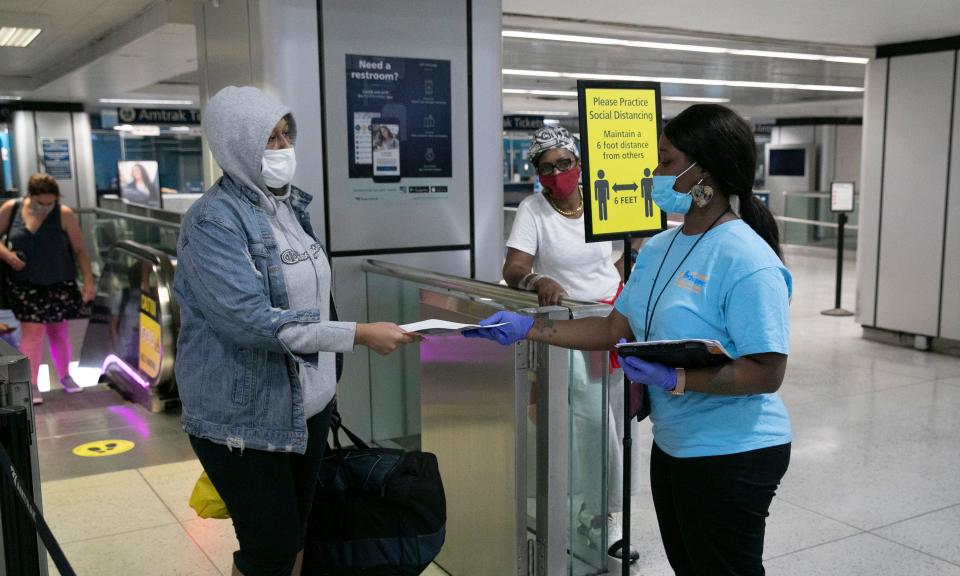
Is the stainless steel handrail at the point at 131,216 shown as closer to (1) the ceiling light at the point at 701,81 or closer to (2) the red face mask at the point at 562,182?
(1) the ceiling light at the point at 701,81

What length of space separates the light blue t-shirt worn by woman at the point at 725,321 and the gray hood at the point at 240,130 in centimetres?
109

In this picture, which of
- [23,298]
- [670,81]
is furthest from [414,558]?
[670,81]

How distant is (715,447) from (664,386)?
18cm

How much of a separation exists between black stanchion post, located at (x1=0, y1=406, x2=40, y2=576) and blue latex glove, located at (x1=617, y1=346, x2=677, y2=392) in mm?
1441

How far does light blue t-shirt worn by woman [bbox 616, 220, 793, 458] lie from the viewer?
77.0 inches

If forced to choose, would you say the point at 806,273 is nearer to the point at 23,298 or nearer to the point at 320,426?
the point at 23,298

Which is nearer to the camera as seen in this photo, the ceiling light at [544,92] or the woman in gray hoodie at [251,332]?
the woman in gray hoodie at [251,332]

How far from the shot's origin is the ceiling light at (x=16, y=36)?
8516mm

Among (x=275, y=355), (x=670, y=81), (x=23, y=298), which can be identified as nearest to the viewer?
(x=275, y=355)

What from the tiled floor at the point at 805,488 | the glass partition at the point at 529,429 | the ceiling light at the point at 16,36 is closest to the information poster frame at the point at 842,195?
the tiled floor at the point at 805,488

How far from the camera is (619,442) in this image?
11.8 ft

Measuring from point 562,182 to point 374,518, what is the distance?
1610 mm

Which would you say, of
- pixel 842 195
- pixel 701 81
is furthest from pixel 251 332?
pixel 701 81

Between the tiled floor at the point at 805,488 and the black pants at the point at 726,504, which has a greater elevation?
the black pants at the point at 726,504
